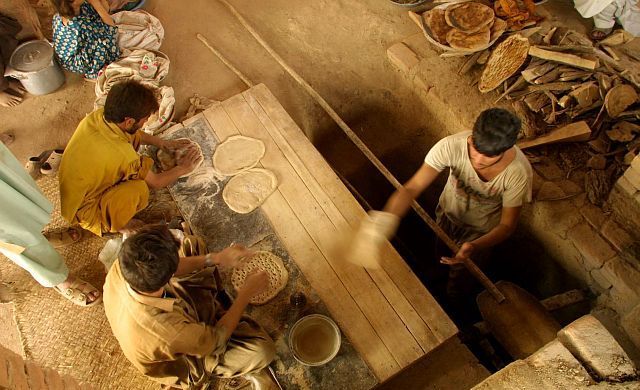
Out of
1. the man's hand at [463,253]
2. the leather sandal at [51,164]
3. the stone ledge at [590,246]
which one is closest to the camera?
the man's hand at [463,253]

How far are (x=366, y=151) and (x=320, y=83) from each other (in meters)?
1.40

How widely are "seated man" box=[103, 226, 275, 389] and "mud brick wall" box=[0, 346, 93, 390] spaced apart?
1.24ft

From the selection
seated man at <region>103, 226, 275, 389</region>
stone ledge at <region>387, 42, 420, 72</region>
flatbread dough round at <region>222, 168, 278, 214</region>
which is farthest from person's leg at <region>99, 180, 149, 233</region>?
stone ledge at <region>387, 42, 420, 72</region>

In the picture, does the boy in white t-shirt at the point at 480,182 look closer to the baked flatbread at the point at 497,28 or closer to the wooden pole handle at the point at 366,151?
the wooden pole handle at the point at 366,151

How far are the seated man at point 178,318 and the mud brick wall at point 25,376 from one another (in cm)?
38

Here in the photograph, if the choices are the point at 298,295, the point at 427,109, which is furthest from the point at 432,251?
the point at 298,295

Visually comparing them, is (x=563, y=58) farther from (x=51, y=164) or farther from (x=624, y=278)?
(x=51, y=164)

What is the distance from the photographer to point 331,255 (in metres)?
3.24

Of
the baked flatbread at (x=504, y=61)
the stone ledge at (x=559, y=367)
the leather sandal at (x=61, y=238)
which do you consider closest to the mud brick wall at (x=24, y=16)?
the leather sandal at (x=61, y=238)

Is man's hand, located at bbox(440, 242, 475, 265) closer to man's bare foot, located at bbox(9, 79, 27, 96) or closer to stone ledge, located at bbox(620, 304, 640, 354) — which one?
stone ledge, located at bbox(620, 304, 640, 354)

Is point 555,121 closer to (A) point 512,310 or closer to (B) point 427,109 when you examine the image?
(B) point 427,109

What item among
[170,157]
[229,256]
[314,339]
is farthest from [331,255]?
[170,157]

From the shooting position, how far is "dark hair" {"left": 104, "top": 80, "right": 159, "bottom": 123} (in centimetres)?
309

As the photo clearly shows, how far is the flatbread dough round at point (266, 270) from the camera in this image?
122 inches
